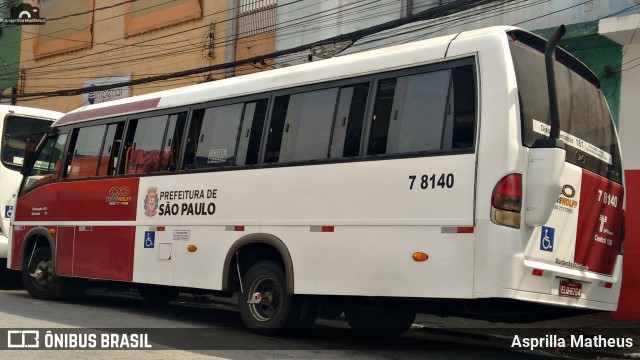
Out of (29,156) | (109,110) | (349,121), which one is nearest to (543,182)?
(349,121)

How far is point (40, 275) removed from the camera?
13.0 metres

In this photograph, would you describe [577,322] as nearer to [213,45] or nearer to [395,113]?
[395,113]

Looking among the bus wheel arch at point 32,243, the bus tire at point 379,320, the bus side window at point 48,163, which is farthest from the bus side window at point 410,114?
the bus wheel arch at point 32,243

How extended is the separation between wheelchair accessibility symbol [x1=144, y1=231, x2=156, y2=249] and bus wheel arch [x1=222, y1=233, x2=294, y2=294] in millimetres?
1550

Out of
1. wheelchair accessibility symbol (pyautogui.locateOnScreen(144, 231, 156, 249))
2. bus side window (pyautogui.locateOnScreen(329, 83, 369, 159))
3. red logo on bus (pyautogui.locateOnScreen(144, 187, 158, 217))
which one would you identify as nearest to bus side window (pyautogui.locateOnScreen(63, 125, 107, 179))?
red logo on bus (pyautogui.locateOnScreen(144, 187, 158, 217))

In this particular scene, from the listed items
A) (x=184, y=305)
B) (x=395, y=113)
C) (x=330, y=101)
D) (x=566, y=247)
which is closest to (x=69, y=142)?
(x=184, y=305)

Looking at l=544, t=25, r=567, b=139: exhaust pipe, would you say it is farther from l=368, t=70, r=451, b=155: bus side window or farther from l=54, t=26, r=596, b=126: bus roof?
→ l=368, t=70, r=451, b=155: bus side window

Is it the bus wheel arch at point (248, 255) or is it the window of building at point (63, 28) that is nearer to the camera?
the bus wheel arch at point (248, 255)

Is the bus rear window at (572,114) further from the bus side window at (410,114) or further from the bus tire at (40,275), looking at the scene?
the bus tire at (40,275)

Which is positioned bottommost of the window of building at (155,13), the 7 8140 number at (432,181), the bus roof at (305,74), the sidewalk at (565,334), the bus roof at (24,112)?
the sidewalk at (565,334)

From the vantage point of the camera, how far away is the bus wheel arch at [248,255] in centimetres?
924

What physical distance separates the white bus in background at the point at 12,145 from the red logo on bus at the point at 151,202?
4.82 metres

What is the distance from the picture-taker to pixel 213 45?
2145cm

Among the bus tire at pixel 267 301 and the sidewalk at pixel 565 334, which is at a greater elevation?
the bus tire at pixel 267 301
